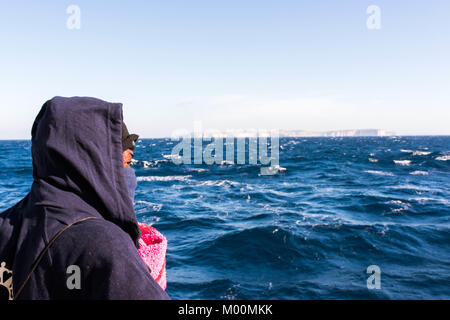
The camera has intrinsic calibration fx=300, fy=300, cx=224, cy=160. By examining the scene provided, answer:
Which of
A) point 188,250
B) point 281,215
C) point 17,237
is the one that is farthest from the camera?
point 281,215

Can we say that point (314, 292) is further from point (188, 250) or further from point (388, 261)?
point (188, 250)

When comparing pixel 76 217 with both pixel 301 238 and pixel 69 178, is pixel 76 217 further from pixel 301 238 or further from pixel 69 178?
pixel 301 238

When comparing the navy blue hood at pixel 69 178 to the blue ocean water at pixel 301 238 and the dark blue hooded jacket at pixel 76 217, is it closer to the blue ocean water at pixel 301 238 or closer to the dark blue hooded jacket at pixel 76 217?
the dark blue hooded jacket at pixel 76 217

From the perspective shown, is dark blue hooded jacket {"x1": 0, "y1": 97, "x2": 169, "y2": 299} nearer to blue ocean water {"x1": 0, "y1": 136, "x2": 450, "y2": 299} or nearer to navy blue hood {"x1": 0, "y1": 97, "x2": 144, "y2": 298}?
navy blue hood {"x1": 0, "y1": 97, "x2": 144, "y2": 298}

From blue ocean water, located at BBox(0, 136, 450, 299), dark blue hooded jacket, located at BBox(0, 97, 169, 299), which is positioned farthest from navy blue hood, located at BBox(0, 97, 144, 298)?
blue ocean water, located at BBox(0, 136, 450, 299)

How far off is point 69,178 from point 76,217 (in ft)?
0.57

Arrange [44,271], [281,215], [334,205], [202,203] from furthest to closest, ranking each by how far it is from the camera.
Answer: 1. [202,203]
2. [334,205]
3. [281,215]
4. [44,271]

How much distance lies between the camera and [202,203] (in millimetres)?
14984

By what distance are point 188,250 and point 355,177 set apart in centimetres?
1783

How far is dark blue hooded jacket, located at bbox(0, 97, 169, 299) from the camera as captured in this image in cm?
100

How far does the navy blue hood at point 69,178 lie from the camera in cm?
108

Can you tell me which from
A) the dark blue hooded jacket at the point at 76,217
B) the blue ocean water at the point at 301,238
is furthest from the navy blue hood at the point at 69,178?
the blue ocean water at the point at 301,238
